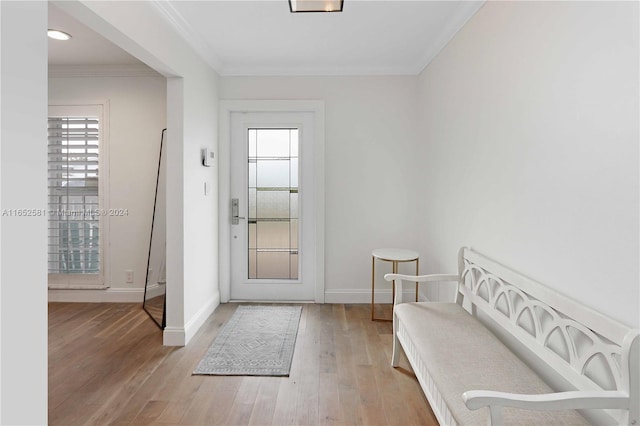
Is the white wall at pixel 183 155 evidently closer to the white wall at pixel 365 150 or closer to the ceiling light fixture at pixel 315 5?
the white wall at pixel 365 150

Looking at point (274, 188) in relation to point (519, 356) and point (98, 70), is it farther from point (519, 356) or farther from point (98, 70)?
Result: point (519, 356)

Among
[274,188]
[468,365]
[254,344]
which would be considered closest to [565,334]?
[468,365]

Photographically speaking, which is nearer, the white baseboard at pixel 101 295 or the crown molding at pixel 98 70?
the crown molding at pixel 98 70

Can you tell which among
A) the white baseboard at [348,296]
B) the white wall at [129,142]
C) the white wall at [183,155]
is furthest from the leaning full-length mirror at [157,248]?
the white baseboard at [348,296]

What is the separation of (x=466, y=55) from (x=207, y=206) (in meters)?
2.60

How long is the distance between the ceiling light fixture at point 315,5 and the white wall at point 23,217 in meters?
1.18

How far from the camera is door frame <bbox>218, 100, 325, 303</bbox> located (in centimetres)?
404

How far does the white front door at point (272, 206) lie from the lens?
13.6ft

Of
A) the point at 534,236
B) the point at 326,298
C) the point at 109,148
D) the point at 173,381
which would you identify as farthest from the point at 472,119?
the point at 109,148

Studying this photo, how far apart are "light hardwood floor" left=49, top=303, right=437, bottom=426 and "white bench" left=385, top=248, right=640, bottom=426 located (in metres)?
0.34

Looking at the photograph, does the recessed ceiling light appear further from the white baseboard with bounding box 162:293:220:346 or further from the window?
the white baseboard with bounding box 162:293:220:346

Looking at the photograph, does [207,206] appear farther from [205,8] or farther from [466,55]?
[466,55]

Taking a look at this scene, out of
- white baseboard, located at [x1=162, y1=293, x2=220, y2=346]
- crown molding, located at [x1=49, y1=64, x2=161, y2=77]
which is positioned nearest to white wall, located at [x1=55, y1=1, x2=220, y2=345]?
white baseboard, located at [x1=162, y1=293, x2=220, y2=346]

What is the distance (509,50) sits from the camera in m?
2.10
